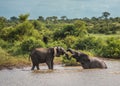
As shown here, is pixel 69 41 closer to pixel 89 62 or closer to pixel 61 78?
pixel 89 62

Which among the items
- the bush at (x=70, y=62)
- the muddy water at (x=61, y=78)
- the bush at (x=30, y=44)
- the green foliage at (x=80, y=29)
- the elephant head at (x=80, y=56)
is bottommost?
the bush at (x=70, y=62)

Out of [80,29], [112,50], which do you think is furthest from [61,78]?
[80,29]

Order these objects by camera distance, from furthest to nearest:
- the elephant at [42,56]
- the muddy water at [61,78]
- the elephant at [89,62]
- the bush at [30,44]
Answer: the bush at [30,44]
the elephant at [42,56]
the elephant at [89,62]
the muddy water at [61,78]

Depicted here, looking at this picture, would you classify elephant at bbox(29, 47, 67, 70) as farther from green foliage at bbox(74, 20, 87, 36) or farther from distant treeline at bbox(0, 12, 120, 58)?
green foliage at bbox(74, 20, 87, 36)

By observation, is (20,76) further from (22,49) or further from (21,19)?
(21,19)

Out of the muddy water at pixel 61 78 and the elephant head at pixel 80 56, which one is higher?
the elephant head at pixel 80 56

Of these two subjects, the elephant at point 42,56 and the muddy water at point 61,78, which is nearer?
the muddy water at point 61,78

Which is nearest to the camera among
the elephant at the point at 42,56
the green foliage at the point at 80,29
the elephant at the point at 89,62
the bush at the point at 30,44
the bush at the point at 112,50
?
the elephant at the point at 89,62

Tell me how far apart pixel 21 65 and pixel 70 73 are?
18.9ft

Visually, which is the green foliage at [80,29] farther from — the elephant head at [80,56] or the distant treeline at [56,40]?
the elephant head at [80,56]

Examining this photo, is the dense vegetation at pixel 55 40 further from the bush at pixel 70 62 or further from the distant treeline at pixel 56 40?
the bush at pixel 70 62

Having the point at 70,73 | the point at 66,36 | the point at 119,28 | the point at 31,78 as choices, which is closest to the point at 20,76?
the point at 31,78

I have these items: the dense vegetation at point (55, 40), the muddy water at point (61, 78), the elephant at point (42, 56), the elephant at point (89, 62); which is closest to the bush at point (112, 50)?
the dense vegetation at point (55, 40)

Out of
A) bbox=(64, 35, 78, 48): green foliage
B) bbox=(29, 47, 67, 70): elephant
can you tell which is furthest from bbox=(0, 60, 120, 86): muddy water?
bbox=(64, 35, 78, 48): green foliage
